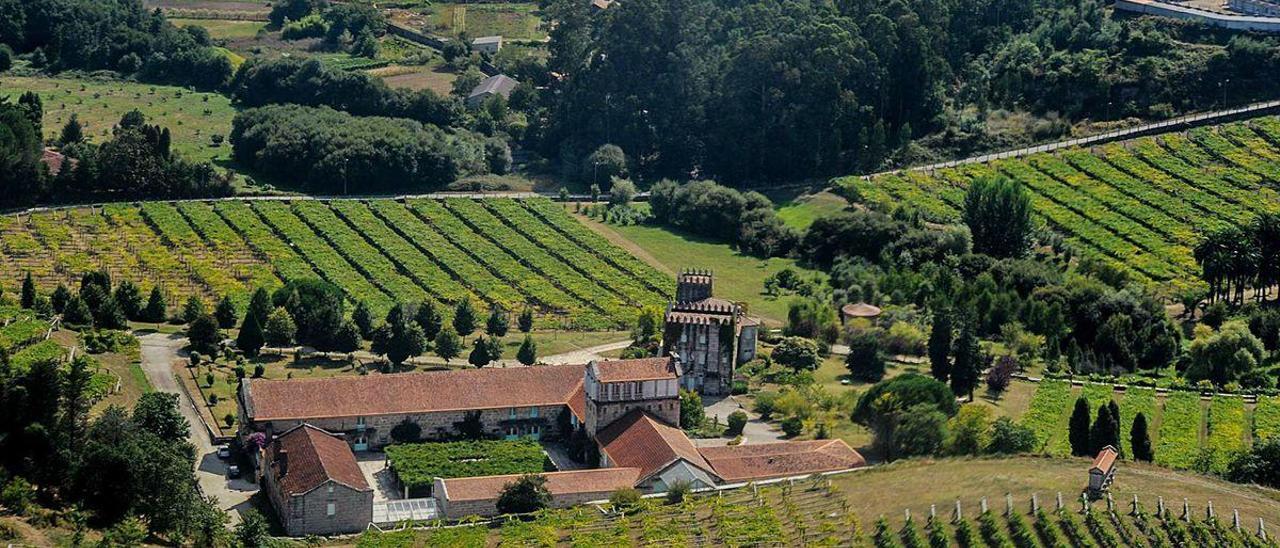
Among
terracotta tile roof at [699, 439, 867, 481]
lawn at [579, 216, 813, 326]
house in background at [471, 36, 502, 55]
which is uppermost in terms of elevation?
house in background at [471, 36, 502, 55]

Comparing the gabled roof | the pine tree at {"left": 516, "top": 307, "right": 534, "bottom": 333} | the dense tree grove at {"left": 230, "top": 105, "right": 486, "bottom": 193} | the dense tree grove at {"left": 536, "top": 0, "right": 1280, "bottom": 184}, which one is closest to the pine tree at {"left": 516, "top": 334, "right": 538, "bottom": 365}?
the pine tree at {"left": 516, "top": 307, "right": 534, "bottom": 333}

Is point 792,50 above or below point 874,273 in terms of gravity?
above

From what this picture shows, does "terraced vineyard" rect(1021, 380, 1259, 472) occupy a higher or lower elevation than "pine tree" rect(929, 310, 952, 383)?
lower

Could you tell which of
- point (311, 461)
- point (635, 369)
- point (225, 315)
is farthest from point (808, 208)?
point (311, 461)

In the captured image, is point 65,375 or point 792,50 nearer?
point 65,375

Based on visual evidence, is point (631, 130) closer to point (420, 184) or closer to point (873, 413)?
point (420, 184)

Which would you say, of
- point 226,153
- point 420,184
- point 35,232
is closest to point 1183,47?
point 420,184

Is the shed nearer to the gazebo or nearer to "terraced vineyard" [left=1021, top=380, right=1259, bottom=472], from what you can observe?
"terraced vineyard" [left=1021, top=380, right=1259, bottom=472]

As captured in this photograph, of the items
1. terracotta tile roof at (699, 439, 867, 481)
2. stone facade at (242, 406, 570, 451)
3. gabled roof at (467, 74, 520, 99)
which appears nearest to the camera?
terracotta tile roof at (699, 439, 867, 481)
